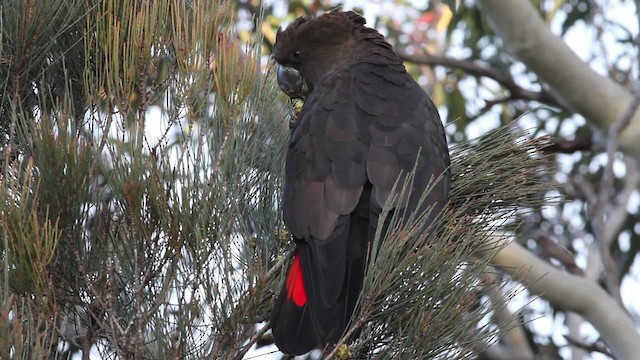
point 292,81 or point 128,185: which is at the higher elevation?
point 292,81

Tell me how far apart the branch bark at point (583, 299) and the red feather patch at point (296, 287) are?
171 cm

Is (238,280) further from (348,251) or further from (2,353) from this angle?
(2,353)

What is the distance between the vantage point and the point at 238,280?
1523mm

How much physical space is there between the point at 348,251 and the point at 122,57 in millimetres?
542

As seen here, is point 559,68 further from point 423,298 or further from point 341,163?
point 423,298

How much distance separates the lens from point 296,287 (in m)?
1.58

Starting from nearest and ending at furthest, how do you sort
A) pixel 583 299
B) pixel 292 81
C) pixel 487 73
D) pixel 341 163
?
1. pixel 341 163
2. pixel 292 81
3. pixel 583 299
4. pixel 487 73

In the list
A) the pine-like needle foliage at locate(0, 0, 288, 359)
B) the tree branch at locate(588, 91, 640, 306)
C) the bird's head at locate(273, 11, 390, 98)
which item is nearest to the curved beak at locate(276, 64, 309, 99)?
the bird's head at locate(273, 11, 390, 98)

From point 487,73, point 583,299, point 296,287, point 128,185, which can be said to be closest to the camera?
point 128,185

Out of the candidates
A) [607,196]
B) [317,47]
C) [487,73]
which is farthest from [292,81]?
[487,73]

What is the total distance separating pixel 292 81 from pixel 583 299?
1.56 meters

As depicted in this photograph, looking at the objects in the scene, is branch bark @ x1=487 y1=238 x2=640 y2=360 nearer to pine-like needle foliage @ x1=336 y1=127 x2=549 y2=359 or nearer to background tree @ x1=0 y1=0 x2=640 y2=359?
background tree @ x1=0 y1=0 x2=640 y2=359

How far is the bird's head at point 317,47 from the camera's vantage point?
7.92 ft

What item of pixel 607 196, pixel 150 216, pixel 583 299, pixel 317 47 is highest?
pixel 317 47
